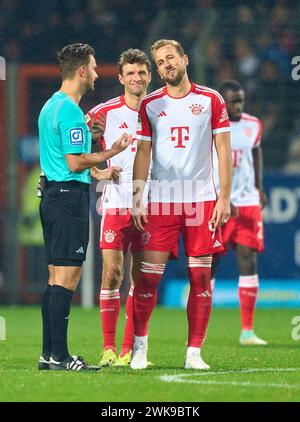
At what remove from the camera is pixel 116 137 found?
29.3ft

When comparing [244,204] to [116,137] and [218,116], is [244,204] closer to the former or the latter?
[116,137]

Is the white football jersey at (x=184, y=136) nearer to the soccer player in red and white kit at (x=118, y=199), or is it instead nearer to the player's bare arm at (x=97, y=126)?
the soccer player in red and white kit at (x=118, y=199)

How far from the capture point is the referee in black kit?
768cm

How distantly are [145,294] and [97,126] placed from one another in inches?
57.3

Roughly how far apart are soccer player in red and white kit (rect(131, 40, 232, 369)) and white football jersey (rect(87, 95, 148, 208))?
2.49 feet

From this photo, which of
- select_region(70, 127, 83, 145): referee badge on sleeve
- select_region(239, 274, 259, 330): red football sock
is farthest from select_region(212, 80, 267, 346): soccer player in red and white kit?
select_region(70, 127, 83, 145): referee badge on sleeve

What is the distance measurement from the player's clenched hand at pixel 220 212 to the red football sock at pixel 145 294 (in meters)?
0.49

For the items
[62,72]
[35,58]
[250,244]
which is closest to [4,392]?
[62,72]

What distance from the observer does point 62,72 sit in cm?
793

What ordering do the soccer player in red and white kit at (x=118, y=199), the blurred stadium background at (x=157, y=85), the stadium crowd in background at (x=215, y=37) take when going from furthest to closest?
the stadium crowd in background at (x=215, y=37) < the blurred stadium background at (x=157, y=85) < the soccer player in red and white kit at (x=118, y=199)

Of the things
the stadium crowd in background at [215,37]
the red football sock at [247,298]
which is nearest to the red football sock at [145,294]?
the red football sock at [247,298]

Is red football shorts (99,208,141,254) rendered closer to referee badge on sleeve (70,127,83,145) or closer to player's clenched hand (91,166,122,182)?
player's clenched hand (91,166,122,182)

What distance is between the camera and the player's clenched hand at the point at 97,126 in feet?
29.0

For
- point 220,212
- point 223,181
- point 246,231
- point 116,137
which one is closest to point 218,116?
point 223,181
